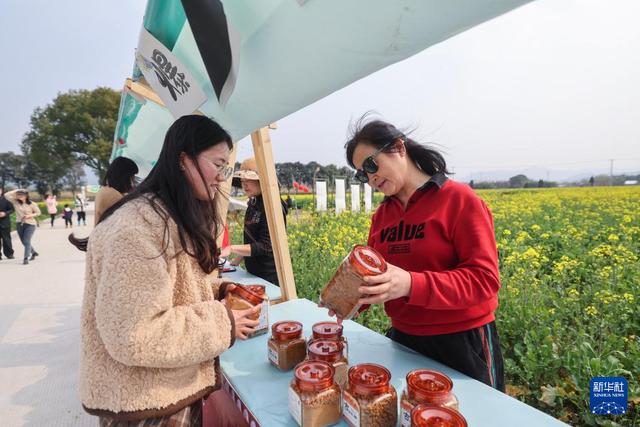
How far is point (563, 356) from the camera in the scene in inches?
94.7

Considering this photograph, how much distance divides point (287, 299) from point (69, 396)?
2.18m

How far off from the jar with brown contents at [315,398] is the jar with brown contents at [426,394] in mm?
205

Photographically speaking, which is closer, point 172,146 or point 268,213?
point 172,146

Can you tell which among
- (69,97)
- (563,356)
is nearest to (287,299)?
(563,356)

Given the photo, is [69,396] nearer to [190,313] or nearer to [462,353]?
[190,313]

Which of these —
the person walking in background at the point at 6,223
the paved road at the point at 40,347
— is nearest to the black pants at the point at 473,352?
the paved road at the point at 40,347

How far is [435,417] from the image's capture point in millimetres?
859

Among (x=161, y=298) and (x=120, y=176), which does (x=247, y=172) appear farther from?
(x=161, y=298)

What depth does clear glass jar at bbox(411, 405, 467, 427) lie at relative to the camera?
2.74 ft

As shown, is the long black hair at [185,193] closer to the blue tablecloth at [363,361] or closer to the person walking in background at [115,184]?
the blue tablecloth at [363,361]

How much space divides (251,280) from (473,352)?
1968mm

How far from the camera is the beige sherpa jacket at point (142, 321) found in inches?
33.8

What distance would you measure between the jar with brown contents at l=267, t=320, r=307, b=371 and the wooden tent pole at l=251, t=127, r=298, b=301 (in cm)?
98

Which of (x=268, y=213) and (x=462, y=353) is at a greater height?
(x=268, y=213)
